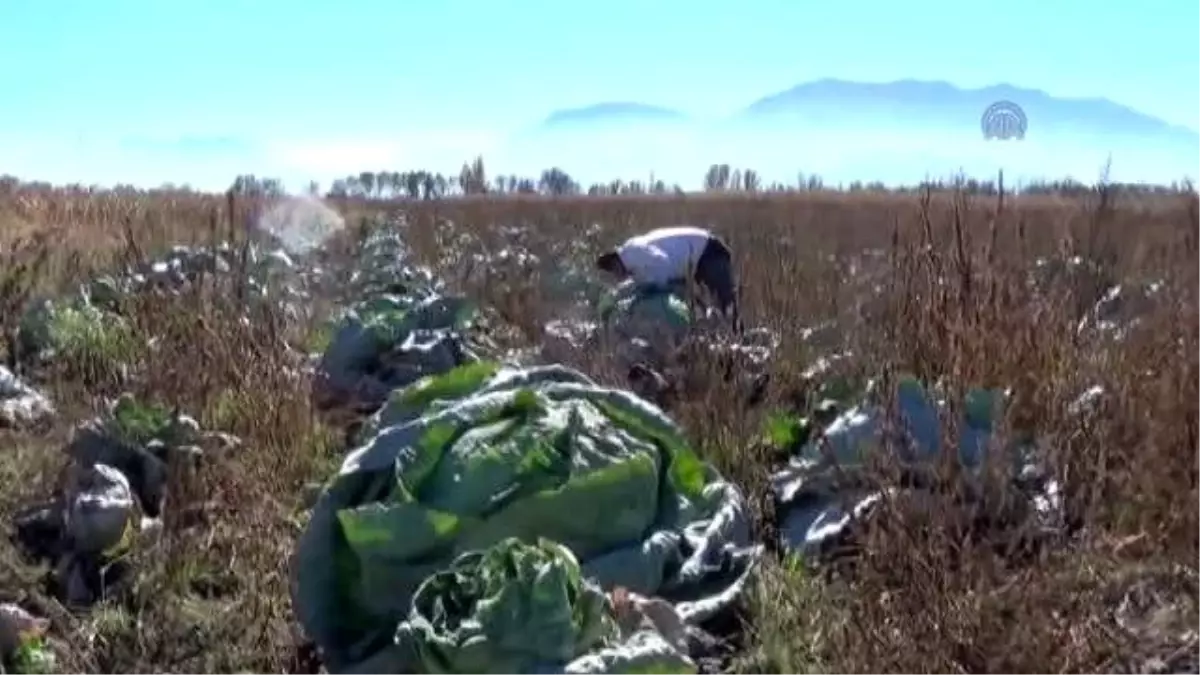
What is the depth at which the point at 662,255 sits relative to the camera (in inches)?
309

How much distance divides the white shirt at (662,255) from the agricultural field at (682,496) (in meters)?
1.11

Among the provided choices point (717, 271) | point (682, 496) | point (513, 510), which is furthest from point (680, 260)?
point (513, 510)

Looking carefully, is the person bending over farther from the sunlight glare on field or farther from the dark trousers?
the sunlight glare on field

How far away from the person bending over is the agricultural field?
3.69 ft

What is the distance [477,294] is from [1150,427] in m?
6.44

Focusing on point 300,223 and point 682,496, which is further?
point 300,223

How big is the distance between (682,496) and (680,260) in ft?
12.5

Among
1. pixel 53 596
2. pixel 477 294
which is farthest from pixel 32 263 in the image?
pixel 53 596

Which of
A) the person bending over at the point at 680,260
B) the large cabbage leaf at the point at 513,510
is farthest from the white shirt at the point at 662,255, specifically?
the large cabbage leaf at the point at 513,510

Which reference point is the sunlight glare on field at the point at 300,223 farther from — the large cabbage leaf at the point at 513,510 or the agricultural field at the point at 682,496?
the large cabbage leaf at the point at 513,510

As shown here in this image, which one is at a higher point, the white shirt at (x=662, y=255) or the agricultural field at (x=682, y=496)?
the white shirt at (x=662, y=255)

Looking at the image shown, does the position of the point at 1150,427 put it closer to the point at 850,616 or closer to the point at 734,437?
the point at 850,616

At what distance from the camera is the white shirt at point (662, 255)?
777 centimetres

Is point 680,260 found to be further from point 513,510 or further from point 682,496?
point 513,510
